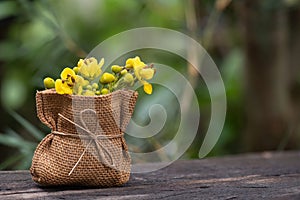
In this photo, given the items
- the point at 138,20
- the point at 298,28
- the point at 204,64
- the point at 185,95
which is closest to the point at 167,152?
the point at 185,95

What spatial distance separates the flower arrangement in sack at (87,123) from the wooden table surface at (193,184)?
3cm

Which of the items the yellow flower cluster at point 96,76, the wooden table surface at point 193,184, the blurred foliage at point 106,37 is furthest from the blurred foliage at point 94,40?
the yellow flower cluster at point 96,76

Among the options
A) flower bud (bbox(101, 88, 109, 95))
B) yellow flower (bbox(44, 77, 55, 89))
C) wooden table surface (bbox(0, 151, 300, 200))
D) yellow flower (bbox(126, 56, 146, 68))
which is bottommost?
wooden table surface (bbox(0, 151, 300, 200))

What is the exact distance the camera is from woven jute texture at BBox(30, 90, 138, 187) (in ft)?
3.22

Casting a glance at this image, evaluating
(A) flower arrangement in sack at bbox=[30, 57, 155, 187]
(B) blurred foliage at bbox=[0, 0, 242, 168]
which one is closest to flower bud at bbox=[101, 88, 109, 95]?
(A) flower arrangement in sack at bbox=[30, 57, 155, 187]

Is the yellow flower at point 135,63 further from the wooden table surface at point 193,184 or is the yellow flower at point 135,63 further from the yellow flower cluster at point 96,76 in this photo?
the wooden table surface at point 193,184

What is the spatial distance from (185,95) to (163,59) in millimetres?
599

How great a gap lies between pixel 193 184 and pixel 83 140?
21 cm

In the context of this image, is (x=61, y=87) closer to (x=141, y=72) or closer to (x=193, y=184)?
(x=141, y=72)

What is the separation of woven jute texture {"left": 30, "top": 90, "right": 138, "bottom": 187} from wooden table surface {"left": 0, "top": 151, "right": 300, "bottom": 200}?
2cm

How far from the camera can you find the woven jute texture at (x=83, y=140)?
38.6 inches

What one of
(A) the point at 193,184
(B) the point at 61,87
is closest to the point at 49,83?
(B) the point at 61,87

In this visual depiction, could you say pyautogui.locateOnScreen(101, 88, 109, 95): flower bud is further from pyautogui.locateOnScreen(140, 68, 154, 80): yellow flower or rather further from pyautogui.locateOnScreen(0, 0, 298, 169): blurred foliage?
pyautogui.locateOnScreen(0, 0, 298, 169): blurred foliage

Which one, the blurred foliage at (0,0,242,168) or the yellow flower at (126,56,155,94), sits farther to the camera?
the blurred foliage at (0,0,242,168)
